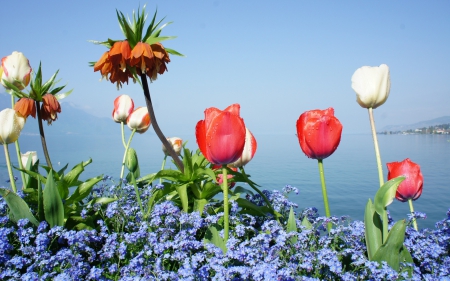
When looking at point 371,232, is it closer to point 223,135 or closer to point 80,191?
point 223,135

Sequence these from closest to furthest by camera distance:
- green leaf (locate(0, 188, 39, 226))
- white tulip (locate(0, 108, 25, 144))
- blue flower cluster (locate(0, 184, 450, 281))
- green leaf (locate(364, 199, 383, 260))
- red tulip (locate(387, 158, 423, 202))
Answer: blue flower cluster (locate(0, 184, 450, 281)) < green leaf (locate(364, 199, 383, 260)) < green leaf (locate(0, 188, 39, 226)) < red tulip (locate(387, 158, 423, 202)) < white tulip (locate(0, 108, 25, 144))

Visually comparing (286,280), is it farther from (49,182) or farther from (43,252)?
(49,182)

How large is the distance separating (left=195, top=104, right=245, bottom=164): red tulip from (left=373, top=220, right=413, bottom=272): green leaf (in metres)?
0.61

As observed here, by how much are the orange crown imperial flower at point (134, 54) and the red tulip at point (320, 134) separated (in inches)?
31.4

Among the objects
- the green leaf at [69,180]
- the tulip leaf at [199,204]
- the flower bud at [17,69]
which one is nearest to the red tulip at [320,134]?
the tulip leaf at [199,204]

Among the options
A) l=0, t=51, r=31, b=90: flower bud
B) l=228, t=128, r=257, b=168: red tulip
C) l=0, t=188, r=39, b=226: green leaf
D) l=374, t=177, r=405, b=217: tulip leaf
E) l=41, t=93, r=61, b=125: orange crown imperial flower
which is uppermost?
l=0, t=51, r=31, b=90: flower bud

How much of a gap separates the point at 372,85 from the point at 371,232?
0.62 metres

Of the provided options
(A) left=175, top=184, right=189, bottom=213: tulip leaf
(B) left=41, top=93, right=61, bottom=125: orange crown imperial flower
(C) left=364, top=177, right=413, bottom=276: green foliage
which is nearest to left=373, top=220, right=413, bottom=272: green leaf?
(C) left=364, top=177, right=413, bottom=276: green foliage

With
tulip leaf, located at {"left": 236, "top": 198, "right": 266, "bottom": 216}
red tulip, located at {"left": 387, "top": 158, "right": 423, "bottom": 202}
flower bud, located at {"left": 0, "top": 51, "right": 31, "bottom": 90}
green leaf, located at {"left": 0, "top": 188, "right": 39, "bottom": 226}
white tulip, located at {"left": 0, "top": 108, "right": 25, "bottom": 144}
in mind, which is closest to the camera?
green leaf, located at {"left": 0, "top": 188, "right": 39, "bottom": 226}

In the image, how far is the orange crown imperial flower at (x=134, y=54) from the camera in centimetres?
166

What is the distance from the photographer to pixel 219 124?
1.26 m

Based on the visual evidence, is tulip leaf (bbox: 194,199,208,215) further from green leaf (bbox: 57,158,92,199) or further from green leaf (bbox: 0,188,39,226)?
green leaf (bbox: 0,188,39,226)

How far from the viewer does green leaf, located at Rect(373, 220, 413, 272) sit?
122 cm

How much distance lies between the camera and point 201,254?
4.29ft
